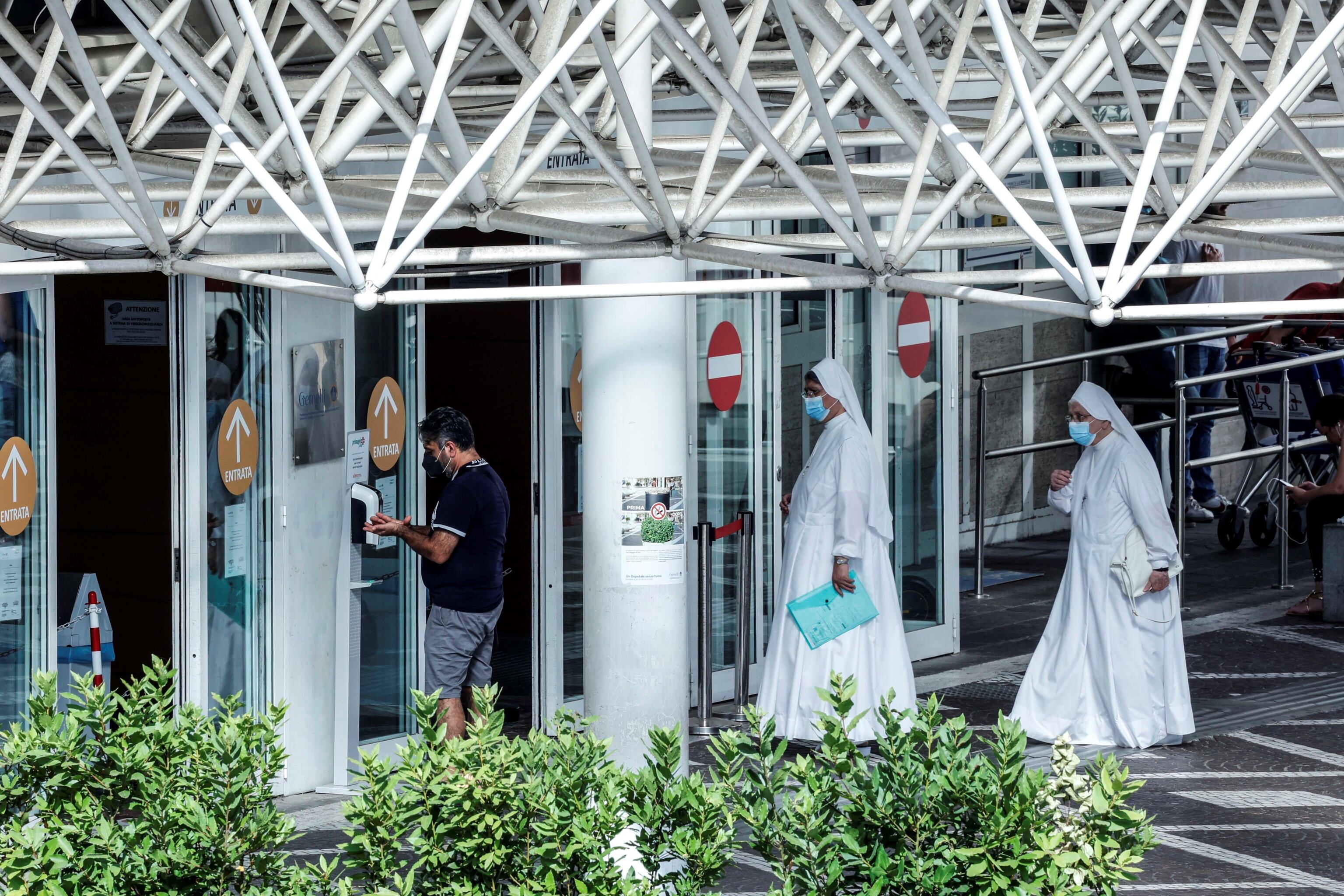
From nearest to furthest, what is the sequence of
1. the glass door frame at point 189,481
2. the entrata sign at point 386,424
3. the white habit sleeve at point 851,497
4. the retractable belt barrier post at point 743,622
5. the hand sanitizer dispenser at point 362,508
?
1. the glass door frame at point 189,481
2. the hand sanitizer dispenser at point 362,508
3. the entrata sign at point 386,424
4. the white habit sleeve at point 851,497
5. the retractable belt barrier post at point 743,622

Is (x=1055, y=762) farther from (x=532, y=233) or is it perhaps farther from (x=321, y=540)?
(x=321, y=540)

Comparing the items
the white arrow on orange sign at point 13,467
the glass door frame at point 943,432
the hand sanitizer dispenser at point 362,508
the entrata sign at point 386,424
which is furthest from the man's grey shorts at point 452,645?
the glass door frame at point 943,432

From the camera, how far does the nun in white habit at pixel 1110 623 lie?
358 inches

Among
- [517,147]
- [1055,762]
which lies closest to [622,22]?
[517,147]

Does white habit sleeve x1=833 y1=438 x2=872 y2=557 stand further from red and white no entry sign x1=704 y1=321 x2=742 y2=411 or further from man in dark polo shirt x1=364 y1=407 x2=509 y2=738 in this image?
man in dark polo shirt x1=364 y1=407 x2=509 y2=738

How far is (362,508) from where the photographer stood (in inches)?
320

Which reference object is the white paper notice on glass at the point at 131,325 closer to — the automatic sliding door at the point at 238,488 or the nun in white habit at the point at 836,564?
the automatic sliding door at the point at 238,488

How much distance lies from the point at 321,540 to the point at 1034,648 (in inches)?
199

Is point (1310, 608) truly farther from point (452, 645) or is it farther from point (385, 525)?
point (385, 525)

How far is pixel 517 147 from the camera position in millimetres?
6125

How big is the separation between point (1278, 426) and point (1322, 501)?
170 centimetres

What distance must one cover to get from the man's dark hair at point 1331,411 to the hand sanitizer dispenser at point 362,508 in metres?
6.75

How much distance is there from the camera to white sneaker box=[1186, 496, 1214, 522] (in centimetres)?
1661

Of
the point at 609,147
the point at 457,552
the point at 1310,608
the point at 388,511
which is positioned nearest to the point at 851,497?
the point at 457,552
